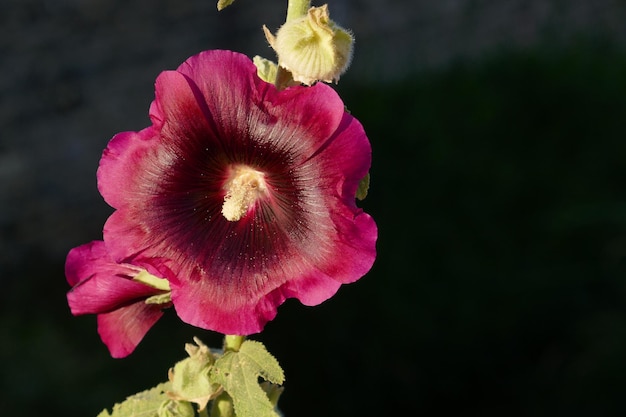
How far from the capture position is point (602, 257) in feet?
14.9

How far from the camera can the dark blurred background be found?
4.11 m

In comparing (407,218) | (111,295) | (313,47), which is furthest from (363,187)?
(407,218)

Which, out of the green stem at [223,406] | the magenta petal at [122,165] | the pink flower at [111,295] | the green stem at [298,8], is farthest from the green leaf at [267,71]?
the green stem at [223,406]

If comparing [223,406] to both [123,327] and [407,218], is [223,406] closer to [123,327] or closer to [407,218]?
[123,327]

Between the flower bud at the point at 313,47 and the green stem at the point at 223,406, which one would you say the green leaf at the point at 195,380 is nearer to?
the green stem at the point at 223,406

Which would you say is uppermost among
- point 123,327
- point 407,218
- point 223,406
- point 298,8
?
point 298,8

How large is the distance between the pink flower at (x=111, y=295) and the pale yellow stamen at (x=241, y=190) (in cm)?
16

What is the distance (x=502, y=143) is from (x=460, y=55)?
1.12 metres

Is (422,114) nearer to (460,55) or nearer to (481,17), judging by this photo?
(460,55)

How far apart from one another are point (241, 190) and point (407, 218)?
10.6 feet

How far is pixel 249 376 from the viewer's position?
3.80 feet

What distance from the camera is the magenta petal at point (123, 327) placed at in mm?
1310

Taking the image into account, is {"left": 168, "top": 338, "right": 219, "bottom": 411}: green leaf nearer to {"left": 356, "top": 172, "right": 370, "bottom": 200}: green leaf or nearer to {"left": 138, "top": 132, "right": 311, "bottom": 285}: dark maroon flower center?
{"left": 138, "top": 132, "right": 311, "bottom": 285}: dark maroon flower center

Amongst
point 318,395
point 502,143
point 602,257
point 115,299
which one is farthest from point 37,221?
point 115,299
